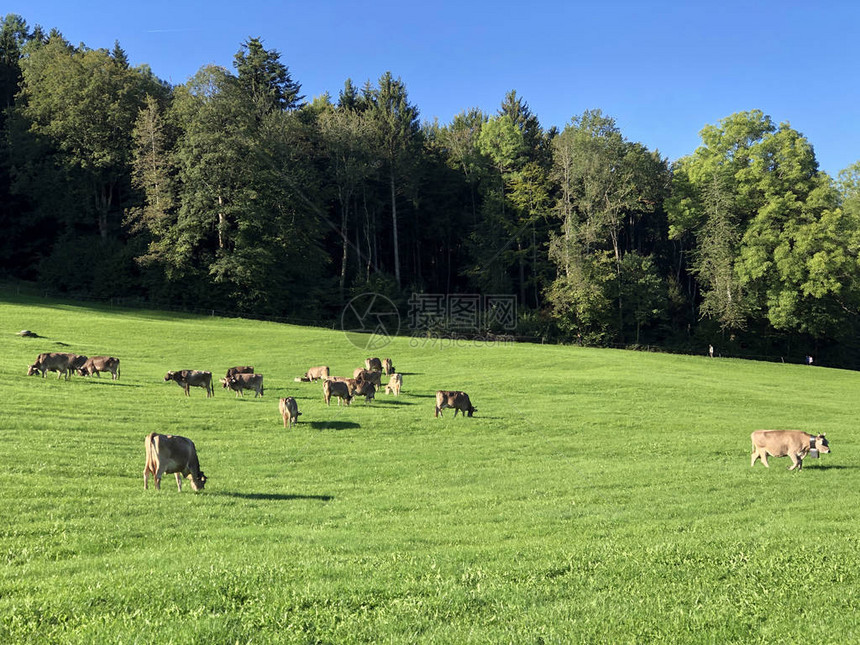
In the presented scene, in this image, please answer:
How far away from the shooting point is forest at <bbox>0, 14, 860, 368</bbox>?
62.8m

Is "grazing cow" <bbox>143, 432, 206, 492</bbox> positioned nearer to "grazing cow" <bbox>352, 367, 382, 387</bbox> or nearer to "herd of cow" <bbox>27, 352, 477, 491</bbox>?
"herd of cow" <bbox>27, 352, 477, 491</bbox>

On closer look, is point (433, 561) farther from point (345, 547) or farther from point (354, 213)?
point (354, 213)

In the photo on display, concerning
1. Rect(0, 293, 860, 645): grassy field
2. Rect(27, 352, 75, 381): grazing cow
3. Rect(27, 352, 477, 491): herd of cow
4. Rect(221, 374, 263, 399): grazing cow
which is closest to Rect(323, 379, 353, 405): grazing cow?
Rect(27, 352, 477, 491): herd of cow

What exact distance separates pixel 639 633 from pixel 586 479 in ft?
31.8

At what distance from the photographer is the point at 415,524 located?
11602 mm

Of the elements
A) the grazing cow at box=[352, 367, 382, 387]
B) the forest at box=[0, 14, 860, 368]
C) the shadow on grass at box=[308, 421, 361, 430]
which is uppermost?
the forest at box=[0, 14, 860, 368]

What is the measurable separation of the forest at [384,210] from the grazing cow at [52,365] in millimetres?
35339

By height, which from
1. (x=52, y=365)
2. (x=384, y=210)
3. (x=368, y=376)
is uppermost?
(x=384, y=210)

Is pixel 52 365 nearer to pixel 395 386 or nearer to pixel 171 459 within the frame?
pixel 395 386

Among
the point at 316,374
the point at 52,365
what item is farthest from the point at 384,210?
the point at 52,365

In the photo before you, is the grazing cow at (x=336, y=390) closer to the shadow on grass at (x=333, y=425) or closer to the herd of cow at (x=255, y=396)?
the herd of cow at (x=255, y=396)

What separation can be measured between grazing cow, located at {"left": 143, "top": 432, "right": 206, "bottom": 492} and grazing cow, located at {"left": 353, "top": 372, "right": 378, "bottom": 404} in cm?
1343

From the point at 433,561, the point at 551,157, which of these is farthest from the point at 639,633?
the point at 551,157

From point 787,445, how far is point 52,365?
94.9ft
